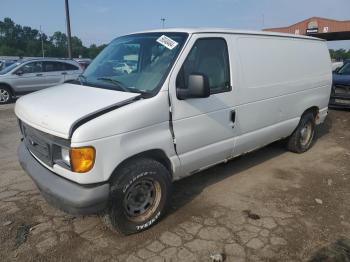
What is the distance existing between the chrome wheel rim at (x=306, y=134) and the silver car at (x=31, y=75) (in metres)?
8.90

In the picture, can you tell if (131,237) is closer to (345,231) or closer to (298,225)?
(298,225)

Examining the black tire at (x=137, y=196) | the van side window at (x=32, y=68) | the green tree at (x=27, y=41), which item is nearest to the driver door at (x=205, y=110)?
the black tire at (x=137, y=196)

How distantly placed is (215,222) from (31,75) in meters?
11.7

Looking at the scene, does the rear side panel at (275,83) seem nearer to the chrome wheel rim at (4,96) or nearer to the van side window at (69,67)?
the van side window at (69,67)

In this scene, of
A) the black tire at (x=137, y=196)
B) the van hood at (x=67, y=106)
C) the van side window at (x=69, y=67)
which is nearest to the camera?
the van hood at (x=67, y=106)

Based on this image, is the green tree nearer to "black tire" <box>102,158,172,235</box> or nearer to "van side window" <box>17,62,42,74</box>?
"van side window" <box>17,62,42,74</box>

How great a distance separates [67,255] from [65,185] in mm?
736

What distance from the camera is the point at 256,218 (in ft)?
13.4

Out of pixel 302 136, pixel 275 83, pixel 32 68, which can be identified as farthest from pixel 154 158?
pixel 32 68

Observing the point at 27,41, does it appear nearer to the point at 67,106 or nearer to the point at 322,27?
the point at 322,27

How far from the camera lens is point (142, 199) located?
372 centimetres

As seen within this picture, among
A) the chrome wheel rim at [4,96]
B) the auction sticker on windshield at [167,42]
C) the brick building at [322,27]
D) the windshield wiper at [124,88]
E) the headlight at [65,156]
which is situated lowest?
the chrome wheel rim at [4,96]

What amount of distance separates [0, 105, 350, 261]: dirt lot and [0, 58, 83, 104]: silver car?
27.1 feet

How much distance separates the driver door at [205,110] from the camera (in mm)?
3756
